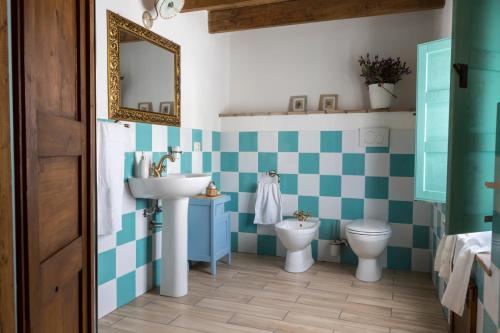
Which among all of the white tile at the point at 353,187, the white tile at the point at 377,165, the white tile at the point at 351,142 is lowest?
the white tile at the point at 353,187

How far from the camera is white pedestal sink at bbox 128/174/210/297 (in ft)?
8.53

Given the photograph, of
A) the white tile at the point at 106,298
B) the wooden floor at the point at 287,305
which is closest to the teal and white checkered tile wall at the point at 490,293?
the wooden floor at the point at 287,305

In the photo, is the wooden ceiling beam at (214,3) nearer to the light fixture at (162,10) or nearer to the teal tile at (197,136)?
the light fixture at (162,10)

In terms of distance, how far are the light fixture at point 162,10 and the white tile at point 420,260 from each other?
2.78 m

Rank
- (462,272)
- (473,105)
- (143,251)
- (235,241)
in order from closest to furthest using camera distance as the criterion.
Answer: (473,105), (462,272), (143,251), (235,241)

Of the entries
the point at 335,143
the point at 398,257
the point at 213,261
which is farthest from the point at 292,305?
the point at 335,143

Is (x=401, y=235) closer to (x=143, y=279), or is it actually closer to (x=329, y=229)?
(x=329, y=229)

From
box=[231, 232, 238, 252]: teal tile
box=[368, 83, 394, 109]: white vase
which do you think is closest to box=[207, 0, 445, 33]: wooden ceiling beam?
box=[368, 83, 394, 109]: white vase

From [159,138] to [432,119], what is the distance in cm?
193

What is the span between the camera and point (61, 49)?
1271 millimetres

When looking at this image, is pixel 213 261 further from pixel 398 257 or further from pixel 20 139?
pixel 20 139

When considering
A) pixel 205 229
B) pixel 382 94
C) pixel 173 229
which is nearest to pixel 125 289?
pixel 173 229

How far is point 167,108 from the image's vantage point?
309 cm

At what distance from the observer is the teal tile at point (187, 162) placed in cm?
334
